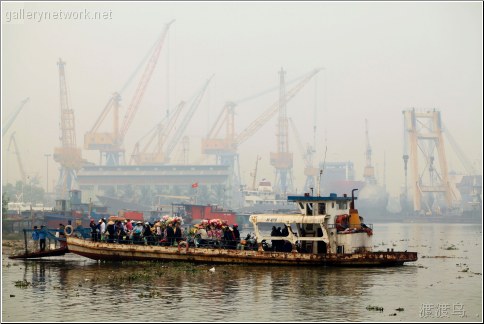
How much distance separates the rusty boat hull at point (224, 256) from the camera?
4525 centimetres

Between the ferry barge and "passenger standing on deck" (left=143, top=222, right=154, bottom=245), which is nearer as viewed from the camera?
the ferry barge

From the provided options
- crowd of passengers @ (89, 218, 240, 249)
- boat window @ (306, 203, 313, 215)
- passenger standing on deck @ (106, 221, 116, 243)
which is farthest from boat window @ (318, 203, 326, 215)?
passenger standing on deck @ (106, 221, 116, 243)

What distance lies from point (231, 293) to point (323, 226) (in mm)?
10405

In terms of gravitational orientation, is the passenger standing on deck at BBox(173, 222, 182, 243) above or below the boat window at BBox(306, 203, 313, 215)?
below

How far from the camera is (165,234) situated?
1903 inches

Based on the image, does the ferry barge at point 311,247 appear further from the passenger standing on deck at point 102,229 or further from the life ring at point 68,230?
the life ring at point 68,230

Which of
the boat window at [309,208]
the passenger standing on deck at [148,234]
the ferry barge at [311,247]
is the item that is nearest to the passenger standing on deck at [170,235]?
the ferry barge at [311,247]

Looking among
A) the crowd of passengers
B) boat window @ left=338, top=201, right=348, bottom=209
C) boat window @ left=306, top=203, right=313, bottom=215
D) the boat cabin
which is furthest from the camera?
the crowd of passengers

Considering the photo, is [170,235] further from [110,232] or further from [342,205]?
[342,205]

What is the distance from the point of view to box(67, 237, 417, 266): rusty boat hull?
4525 centimetres

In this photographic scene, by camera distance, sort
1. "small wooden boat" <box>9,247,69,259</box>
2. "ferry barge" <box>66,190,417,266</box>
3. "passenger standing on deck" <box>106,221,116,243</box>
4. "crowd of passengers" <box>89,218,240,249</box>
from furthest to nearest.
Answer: "small wooden boat" <box>9,247,69,259</box> < "passenger standing on deck" <box>106,221,116,243</box> < "crowd of passengers" <box>89,218,240,249</box> < "ferry barge" <box>66,190,417,266</box>

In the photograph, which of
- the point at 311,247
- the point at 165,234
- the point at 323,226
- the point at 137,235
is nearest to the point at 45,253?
the point at 137,235

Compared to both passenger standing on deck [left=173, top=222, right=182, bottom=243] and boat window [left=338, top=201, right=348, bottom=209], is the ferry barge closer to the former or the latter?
boat window [left=338, top=201, right=348, bottom=209]

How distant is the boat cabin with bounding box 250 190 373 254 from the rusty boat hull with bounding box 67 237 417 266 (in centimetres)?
81
